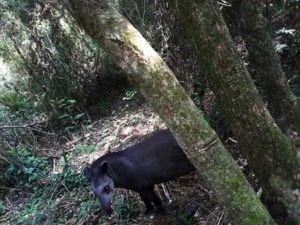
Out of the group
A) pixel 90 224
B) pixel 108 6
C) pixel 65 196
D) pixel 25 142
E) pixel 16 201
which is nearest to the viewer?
pixel 108 6

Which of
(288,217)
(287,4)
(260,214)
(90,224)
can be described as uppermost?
(287,4)

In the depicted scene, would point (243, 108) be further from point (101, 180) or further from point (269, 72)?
point (101, 180)

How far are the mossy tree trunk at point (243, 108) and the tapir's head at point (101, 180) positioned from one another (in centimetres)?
193

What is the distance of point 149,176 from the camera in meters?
5.68

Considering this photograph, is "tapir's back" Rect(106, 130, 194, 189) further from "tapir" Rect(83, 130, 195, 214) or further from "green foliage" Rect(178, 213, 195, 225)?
"green foliage" Rect(178, 213, 195, 225)

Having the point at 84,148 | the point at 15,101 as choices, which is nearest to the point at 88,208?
the point at 84,148

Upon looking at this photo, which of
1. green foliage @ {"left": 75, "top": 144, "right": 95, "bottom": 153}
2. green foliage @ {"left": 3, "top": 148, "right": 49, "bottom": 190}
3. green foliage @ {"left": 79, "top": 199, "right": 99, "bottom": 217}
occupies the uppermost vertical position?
green foliage @ {"left": 3, "top": 148, "right": 49, "bottom": 190}

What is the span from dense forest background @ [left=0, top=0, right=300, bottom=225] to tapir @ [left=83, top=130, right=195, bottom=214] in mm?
416

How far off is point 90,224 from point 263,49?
325 centimetres

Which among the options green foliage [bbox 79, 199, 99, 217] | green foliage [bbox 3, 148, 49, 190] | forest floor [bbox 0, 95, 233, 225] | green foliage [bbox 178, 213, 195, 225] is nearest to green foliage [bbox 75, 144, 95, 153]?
forest floor [bbox 0, 95, 233, 225]

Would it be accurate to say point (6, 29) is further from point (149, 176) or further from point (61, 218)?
point (149, 176)

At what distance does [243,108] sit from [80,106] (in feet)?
21.6

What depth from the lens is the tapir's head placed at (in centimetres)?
552

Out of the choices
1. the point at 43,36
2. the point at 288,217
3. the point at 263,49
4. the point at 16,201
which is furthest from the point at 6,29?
the point at 288,217
